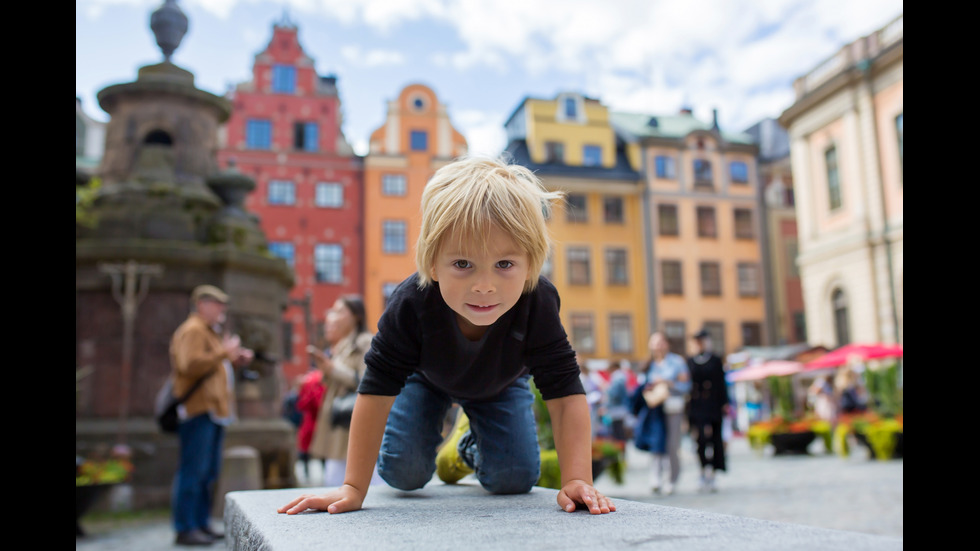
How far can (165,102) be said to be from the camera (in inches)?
451

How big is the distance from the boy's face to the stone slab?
58cm

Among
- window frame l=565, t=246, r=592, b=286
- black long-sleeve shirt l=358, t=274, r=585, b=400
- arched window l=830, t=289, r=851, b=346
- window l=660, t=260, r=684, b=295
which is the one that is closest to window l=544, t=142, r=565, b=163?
window frame l=565, t=246, r=592, b=286

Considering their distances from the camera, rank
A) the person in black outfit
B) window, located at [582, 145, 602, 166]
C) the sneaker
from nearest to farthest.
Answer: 1. the sneaker
2. the person in black outfit
3. window, located at [582, 145, 602, 166]

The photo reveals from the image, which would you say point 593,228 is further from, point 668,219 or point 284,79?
point 284,79

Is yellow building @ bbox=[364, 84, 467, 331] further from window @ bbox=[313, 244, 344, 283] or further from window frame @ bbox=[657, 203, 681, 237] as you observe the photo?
window frame @ bbox=[657, 203, 681, 237]

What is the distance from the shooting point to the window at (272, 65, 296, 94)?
33.8 metres

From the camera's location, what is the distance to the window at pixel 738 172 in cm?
4103

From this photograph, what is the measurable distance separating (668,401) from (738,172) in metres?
33.4

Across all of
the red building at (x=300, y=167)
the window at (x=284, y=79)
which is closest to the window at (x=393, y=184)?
the red building at (x=300, y=167)

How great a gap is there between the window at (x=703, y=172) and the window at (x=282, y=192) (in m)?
19.8

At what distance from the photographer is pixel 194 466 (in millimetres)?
6312

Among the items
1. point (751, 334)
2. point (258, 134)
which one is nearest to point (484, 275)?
point (258, 134)

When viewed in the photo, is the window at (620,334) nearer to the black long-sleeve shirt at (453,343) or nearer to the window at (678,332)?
the window at (678,332)
